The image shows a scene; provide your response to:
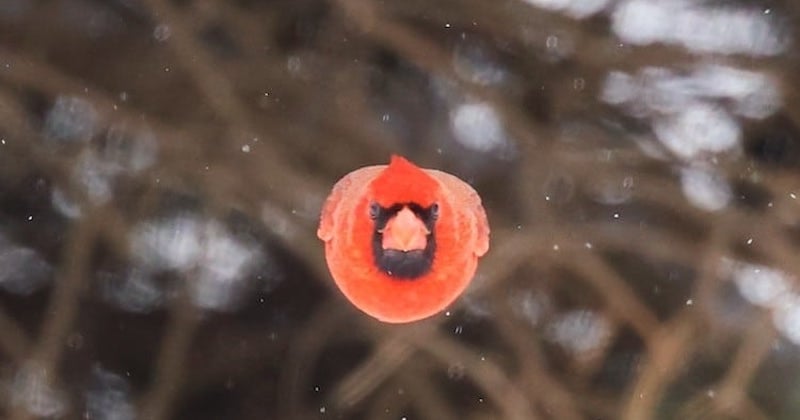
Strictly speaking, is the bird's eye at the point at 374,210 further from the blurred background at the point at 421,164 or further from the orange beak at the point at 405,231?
the blurred background at the point at 421,164

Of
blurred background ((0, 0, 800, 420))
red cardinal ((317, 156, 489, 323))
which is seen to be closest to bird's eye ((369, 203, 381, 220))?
red cardinal ((317, 156, 489, 323))

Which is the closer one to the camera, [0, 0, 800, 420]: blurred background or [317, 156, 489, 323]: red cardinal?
[317, 156, 489, 323]: red cardinal

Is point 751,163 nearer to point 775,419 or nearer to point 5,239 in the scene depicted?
point 775,419

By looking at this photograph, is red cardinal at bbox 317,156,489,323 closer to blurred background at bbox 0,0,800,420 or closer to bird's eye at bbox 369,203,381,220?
bird's eye at bbox 369,203,381,220

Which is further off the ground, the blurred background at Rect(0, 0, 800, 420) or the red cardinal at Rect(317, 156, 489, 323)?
the red cardinal at Rect(317, 156, 489, 323)

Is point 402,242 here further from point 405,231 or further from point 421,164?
point 421,164

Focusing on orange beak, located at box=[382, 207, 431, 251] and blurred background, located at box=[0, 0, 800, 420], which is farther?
blurred background, located at box=[0, 0, 800, 420]

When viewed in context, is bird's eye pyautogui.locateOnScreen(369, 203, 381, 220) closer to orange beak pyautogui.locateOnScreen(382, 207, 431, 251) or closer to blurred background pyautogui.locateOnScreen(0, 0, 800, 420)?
orange beak pyautogui.locateOnScreen(382, 207, 431, 251)
